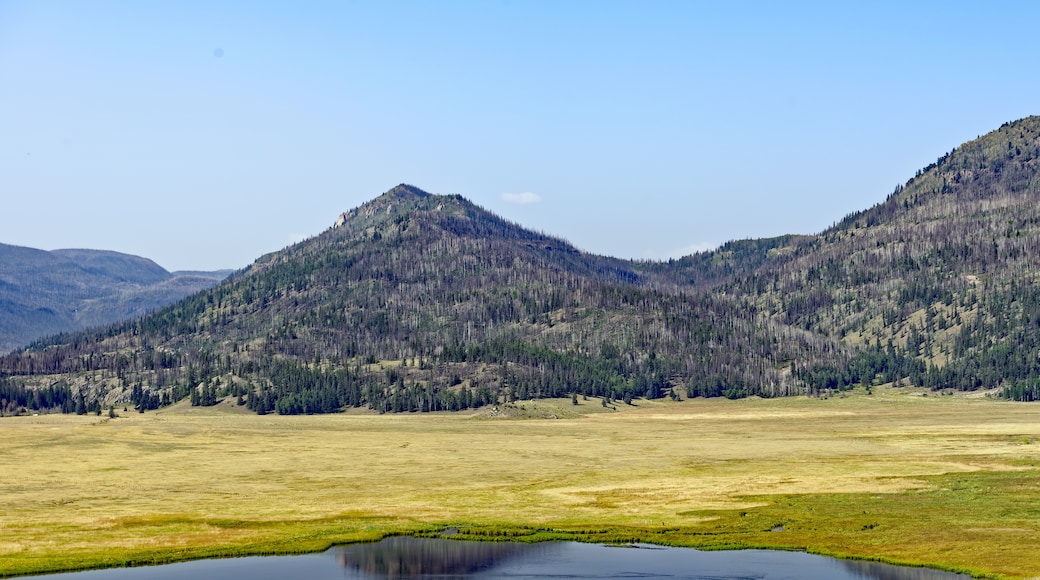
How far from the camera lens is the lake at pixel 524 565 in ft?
297

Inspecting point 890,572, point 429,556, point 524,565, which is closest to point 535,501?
point 429,556

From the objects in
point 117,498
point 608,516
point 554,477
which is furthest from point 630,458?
point 117,498

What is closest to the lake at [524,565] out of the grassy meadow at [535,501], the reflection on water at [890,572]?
the reflection on water at [890,572]

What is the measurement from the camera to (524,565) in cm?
9419

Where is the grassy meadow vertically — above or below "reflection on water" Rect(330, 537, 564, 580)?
above

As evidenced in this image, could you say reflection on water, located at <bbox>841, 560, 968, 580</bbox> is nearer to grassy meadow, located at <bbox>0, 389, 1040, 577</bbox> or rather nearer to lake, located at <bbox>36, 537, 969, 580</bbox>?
lake, located at <bbox>36, 537, 969, 580</bbox>

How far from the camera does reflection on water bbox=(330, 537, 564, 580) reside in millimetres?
93000

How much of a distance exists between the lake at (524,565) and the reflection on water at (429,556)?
0.08 meters

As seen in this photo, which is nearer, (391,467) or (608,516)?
(608,516)

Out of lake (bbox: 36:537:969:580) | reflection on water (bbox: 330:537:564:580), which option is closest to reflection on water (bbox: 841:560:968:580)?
lake (bbox: 36:537:969:580)

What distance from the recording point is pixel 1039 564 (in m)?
88.6

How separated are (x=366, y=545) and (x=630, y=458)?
83.0 metres

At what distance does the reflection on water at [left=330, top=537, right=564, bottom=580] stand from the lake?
78 millimetres

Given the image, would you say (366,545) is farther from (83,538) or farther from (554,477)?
(554,477)
